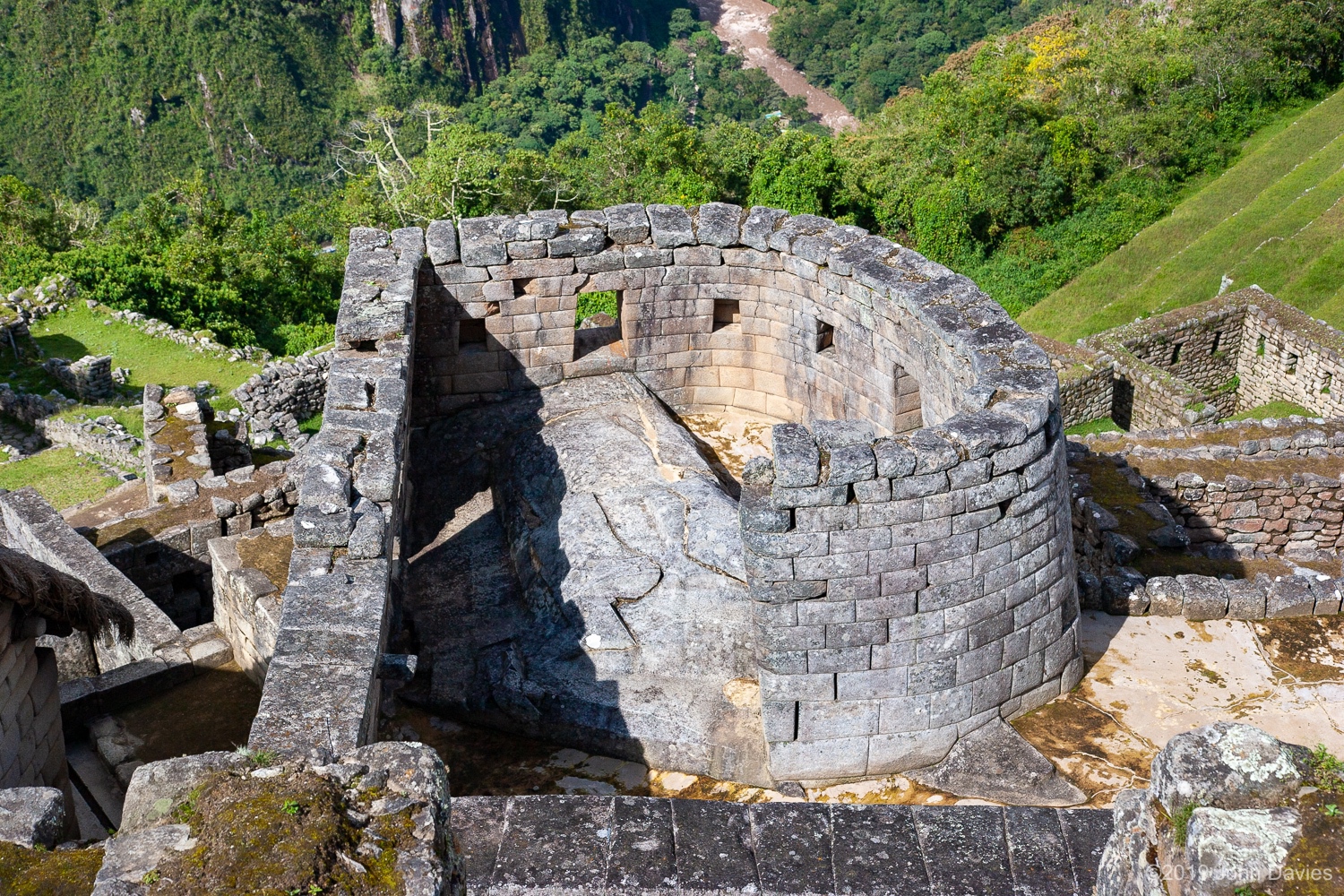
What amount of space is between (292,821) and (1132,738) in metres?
6.60

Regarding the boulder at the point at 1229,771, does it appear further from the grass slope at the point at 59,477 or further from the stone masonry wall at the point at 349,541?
the grass slope at the point at 59,477

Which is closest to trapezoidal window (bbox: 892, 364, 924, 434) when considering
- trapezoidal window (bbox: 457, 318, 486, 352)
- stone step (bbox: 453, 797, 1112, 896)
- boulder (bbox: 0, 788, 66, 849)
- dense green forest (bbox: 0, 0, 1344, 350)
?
trapezoidal window (bbox: 457, 318, 486, 352)

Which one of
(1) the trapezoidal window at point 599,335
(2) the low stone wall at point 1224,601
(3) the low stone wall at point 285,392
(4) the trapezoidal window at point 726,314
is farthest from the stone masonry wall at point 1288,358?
(3) the low stone wall at point 285,392

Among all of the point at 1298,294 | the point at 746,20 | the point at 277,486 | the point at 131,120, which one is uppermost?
the point at 746,20

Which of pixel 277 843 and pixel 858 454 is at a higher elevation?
pixel 858 454

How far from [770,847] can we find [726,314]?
7843 millimetres

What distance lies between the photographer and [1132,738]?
29.7ft

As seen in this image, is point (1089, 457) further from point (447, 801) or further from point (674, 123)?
point (674, 123)

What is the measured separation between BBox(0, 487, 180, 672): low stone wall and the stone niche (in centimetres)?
233

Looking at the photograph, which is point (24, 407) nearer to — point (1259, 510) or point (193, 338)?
point (193, 338)

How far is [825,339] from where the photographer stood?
42.0 ft

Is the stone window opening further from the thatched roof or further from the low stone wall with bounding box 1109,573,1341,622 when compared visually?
the thatched roof

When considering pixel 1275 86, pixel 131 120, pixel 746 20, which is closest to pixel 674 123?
pixel 1275 86

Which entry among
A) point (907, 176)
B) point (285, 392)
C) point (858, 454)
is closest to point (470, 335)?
point (858, 454)
